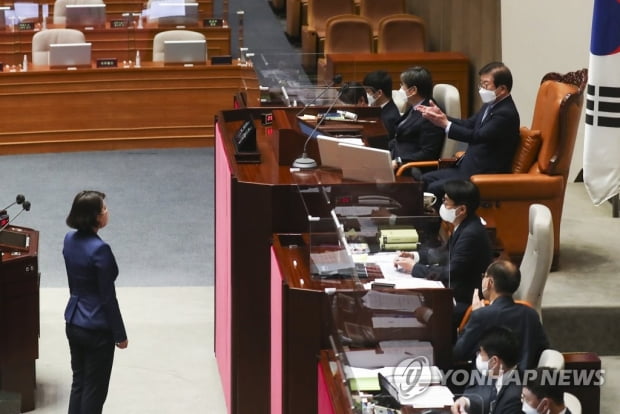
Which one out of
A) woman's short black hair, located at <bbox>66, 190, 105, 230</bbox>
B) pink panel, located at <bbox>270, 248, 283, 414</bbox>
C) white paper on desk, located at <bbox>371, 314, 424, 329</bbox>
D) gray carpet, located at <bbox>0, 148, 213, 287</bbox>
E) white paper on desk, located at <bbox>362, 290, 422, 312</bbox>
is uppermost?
woman's short black hair, located at <bbox>66, 190, 105, 230</bbox>

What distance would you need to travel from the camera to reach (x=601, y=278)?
6883 mm

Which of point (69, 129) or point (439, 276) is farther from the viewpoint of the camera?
point (69, 129)

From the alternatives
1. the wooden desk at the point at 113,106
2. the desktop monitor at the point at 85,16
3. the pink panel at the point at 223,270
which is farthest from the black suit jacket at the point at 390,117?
the desktop monitor at the point at 85,16

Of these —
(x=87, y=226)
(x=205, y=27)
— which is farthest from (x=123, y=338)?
(x=205, y=27)

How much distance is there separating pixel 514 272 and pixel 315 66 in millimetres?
4636

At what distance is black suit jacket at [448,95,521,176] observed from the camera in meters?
6.95

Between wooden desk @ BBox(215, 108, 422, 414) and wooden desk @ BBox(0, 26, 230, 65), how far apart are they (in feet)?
20.4

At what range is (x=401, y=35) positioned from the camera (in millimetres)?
12195

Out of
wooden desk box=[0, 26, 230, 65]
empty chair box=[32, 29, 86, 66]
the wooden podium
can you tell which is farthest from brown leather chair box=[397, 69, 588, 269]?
empty chair box=[32, 29, 86, 66]

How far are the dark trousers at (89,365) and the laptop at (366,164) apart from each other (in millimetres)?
1358

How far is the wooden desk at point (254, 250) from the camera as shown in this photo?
5.76 metres

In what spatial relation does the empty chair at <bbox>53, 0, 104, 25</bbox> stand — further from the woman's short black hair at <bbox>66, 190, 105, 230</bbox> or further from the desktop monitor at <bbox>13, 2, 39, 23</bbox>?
the woman's short black hair at <bbox>66, 190, 105, 230</bbox>

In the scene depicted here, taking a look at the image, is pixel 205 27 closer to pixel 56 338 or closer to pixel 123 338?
pixel 56 338

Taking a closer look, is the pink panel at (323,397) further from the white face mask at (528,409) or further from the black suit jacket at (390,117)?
the black suit jacket at (390,117)
